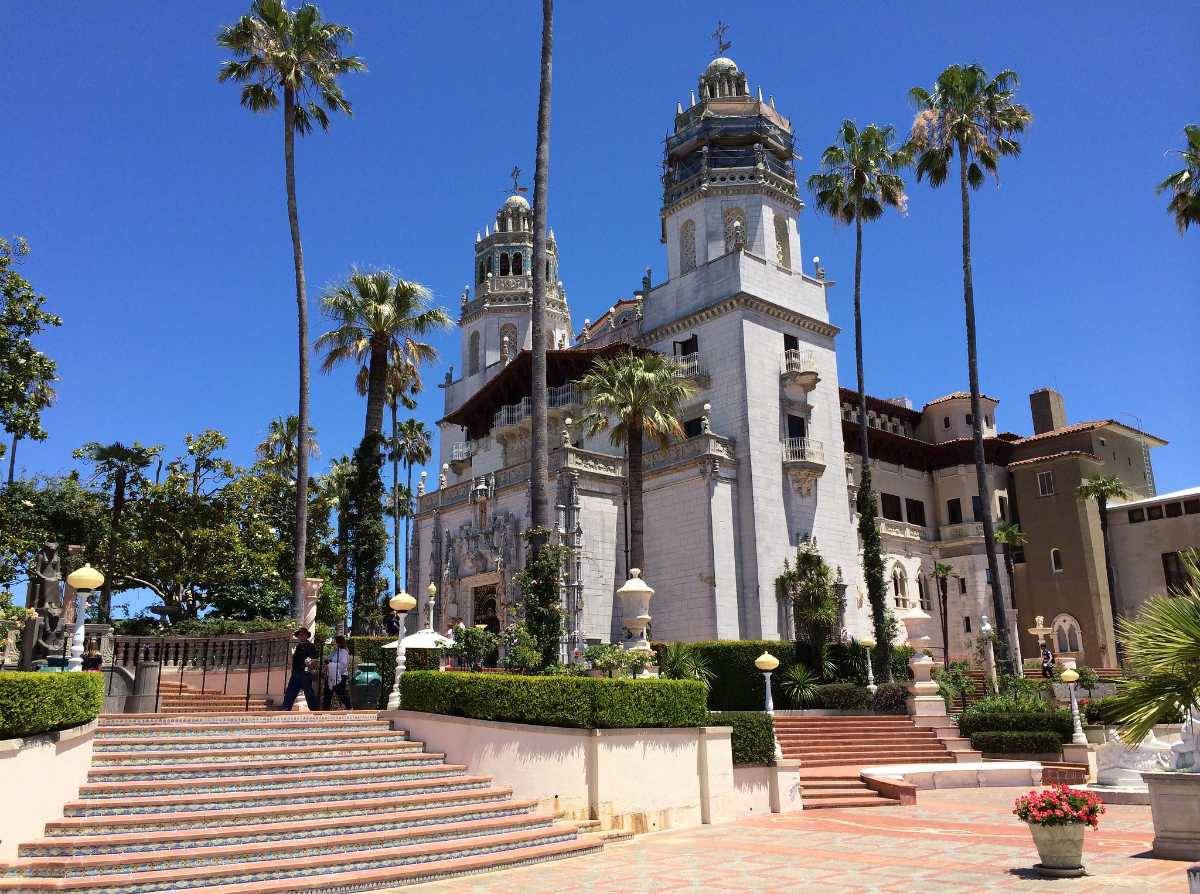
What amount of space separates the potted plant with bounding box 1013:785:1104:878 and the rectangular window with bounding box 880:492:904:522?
41.1 m

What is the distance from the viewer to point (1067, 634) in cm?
4894

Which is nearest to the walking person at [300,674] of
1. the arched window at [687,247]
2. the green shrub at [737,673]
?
the green shrub at [737,673]

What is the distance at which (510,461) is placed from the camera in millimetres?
48156

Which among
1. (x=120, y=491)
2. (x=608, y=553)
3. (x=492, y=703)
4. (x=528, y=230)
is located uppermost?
(x=528, y=230)

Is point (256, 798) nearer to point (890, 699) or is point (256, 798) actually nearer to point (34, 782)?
point (34, 782)

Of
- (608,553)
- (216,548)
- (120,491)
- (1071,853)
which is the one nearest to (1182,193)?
(608,553)

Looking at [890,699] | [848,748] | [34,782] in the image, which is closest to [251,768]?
[34,782]

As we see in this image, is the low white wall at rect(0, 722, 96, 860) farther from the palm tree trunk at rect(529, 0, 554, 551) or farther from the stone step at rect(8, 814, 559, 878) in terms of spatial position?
the palm tree trunk at rect(529, 0, 554, 551)

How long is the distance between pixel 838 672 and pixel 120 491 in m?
32.9

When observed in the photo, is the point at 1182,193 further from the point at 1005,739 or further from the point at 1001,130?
the point at 1005,739

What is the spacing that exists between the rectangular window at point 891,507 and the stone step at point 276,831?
40.0 meters

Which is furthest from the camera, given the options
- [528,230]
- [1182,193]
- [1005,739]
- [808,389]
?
[528,230]

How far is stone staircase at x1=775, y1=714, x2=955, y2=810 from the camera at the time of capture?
20969 mm

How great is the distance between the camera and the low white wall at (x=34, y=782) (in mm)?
10664
